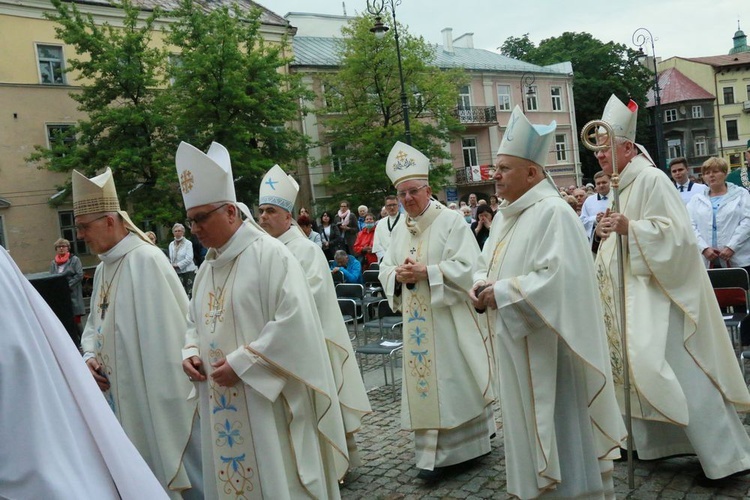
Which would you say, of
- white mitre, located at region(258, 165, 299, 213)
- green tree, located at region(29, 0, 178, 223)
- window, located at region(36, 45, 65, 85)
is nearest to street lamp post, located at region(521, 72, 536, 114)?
green tree, located at region(29, 0, 178, 223)

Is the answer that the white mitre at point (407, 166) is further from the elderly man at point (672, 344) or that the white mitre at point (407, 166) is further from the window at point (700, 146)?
the window at point (700, 146)

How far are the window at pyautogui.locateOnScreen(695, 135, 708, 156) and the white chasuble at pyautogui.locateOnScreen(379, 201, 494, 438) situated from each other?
71021mm

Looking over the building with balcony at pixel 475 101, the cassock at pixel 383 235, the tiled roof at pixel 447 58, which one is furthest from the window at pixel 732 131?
the cassock at pixel 383 235

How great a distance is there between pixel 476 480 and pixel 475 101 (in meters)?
39.8

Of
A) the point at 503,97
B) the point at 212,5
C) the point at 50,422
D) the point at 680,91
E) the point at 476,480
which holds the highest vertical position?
the point at 212,5

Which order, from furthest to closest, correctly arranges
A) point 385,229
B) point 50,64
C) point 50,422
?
point 50,64, point 385,229, point 50,422

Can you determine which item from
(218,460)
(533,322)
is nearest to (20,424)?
(218,460)

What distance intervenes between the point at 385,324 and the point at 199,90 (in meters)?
18.2

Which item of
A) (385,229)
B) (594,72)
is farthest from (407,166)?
(594,72)

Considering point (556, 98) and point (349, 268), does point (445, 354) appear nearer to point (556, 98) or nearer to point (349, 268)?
point (349, 268)

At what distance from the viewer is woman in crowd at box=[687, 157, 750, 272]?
768cm

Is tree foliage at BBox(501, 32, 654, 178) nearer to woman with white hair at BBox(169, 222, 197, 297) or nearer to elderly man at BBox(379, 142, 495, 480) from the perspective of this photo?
Answer: woman with white hair at BBox(169, 222, 197, 297)

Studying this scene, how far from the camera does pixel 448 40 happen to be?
45031mm

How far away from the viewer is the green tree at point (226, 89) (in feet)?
76.3
